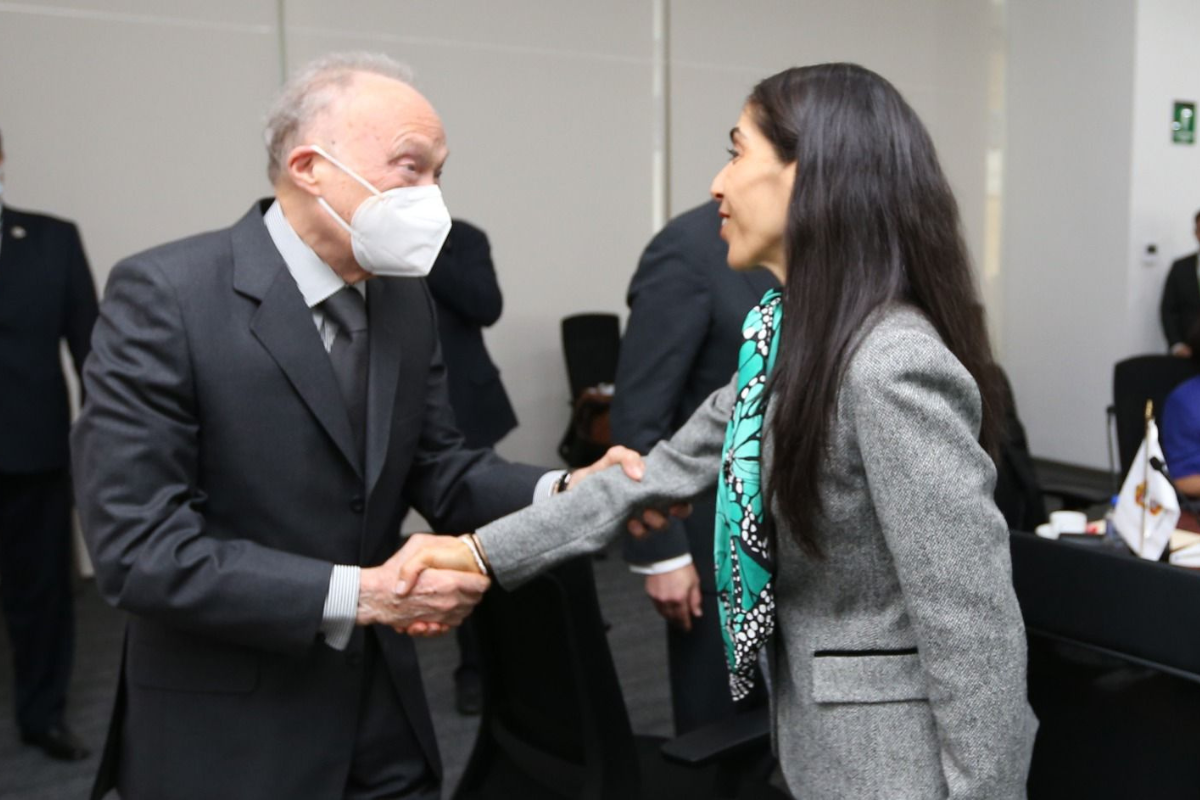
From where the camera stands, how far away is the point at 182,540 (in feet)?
4.32

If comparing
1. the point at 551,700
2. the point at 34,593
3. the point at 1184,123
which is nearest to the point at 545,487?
the point at 551,700

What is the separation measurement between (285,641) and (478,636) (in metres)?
0.52

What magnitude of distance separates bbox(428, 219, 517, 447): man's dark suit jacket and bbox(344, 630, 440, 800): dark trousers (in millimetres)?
2122

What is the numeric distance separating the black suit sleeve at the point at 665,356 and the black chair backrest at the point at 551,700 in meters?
0.41

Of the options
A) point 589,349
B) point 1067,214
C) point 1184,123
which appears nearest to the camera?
point 589,349

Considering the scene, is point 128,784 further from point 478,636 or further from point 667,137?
point 667,137

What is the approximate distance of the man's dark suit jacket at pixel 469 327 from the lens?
143 inches

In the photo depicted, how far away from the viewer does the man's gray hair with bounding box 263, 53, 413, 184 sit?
149 centimetres

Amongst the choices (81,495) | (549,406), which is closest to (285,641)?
(81,495)

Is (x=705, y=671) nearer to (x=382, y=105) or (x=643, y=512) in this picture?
(x=643, y=512)

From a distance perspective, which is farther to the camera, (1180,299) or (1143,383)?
(1180,299)

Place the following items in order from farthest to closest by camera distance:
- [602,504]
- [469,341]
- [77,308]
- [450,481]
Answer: [469,341], [77,308], [450,481], [602,504]

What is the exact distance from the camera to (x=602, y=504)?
1650 millimetres

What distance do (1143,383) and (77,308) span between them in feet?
10.7
